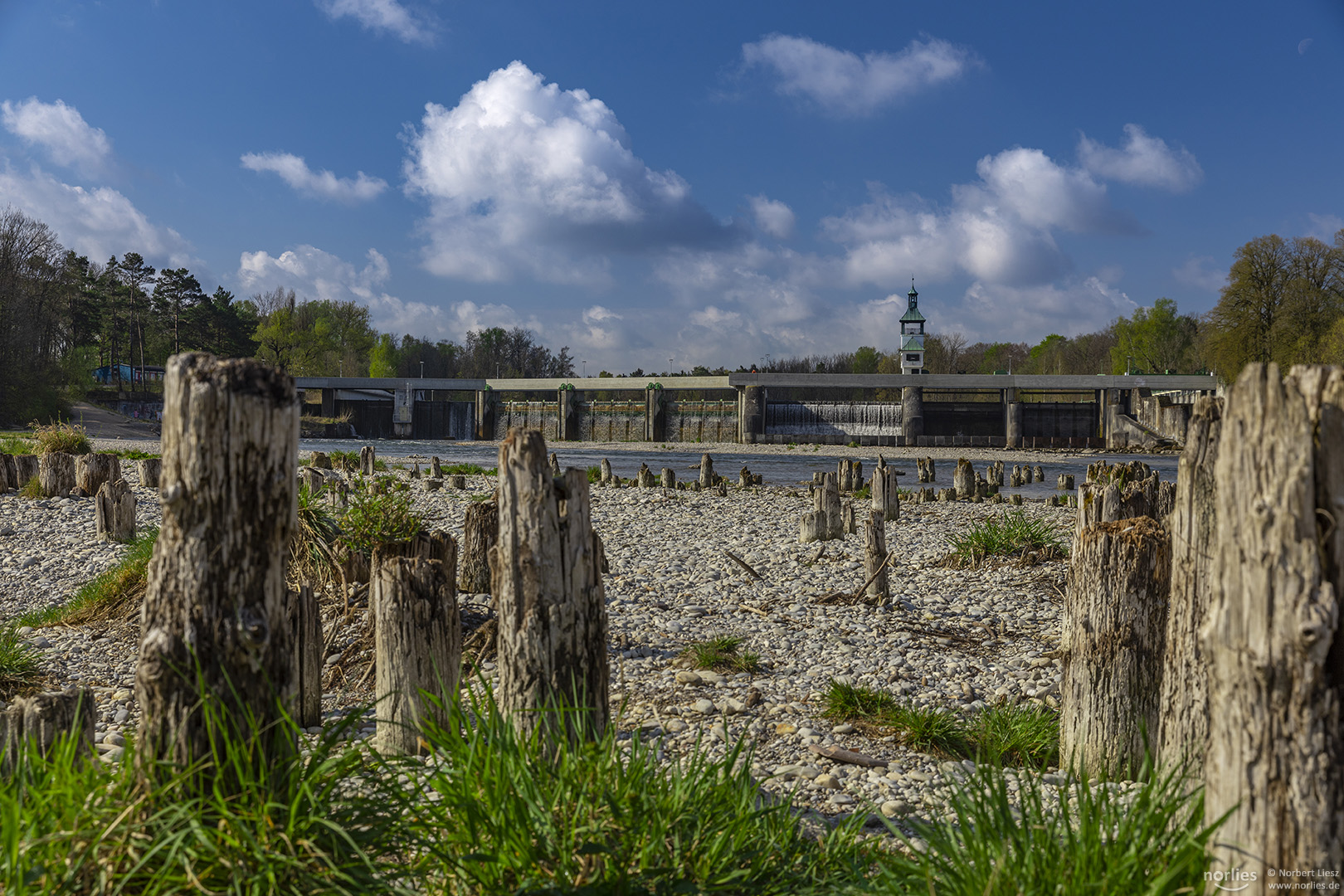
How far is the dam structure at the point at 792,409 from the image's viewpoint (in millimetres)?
52062

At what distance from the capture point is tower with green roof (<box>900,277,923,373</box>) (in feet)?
222

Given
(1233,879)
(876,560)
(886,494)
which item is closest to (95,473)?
(876,560)

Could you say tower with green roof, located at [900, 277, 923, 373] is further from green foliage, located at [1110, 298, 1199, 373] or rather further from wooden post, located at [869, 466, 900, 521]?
wooden post, located at [869, 466, 900, 521]

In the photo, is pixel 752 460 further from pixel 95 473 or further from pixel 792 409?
pixel 95 473

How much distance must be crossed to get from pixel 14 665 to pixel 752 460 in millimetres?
37326

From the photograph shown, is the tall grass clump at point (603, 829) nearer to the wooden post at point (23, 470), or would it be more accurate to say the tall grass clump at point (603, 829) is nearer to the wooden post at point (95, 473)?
the wooden post at point (95, 473)

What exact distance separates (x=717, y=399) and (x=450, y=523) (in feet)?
173

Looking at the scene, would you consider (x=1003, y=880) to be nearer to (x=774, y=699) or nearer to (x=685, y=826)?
(x=685, y=826)

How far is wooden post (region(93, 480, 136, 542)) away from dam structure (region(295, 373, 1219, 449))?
46.0m

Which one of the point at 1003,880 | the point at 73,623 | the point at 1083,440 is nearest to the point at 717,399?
the point at 1083,440

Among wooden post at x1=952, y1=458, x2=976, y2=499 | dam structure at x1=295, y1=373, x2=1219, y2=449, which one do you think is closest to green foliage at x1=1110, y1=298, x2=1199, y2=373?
dam structure at x1=295, y1=373, x2=1219, y2=449

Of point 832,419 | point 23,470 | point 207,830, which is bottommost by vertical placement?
point 207,830

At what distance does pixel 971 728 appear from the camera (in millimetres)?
4504

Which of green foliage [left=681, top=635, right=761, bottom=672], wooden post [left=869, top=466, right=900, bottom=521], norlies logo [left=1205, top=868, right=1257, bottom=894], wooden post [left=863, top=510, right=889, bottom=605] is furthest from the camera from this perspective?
wooden post [left=869, top=466, right=900, bottom=521]
